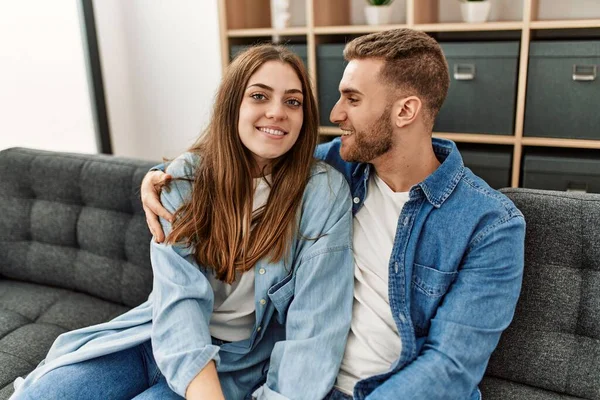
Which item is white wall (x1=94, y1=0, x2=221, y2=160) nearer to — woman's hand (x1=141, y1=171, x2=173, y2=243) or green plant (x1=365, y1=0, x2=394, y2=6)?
green plant (x1=365, y1=0, x2=394, y2=6)

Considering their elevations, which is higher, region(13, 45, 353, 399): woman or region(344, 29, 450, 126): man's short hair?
region(344, 29, 450, 126): man's short hair

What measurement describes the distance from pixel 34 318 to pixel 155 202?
701 millimetres

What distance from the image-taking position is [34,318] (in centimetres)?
185

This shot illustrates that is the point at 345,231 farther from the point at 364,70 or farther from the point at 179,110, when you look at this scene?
the point at 179,110

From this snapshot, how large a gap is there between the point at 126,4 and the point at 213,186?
6.51 ft

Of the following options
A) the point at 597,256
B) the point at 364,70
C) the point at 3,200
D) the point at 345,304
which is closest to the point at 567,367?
the point at 597,256

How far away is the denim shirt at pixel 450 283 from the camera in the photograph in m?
1.19

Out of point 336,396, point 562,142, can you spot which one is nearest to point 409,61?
point 336,396

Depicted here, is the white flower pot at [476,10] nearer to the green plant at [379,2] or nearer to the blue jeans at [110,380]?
the green plant at [379,2]

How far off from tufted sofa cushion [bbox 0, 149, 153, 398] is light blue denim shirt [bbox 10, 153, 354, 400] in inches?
16.3

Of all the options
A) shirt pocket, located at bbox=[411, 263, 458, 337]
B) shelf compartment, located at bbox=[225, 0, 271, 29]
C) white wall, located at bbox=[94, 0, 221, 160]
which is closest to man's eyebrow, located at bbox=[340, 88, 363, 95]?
shirt pocket, located at bbox=[411, 263, 458, 337]

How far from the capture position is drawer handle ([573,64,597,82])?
80.8 inches

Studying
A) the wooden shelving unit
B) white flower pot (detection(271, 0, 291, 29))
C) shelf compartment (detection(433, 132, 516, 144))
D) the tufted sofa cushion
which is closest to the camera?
the tufted sofa cushion

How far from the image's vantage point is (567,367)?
54.7 inches
